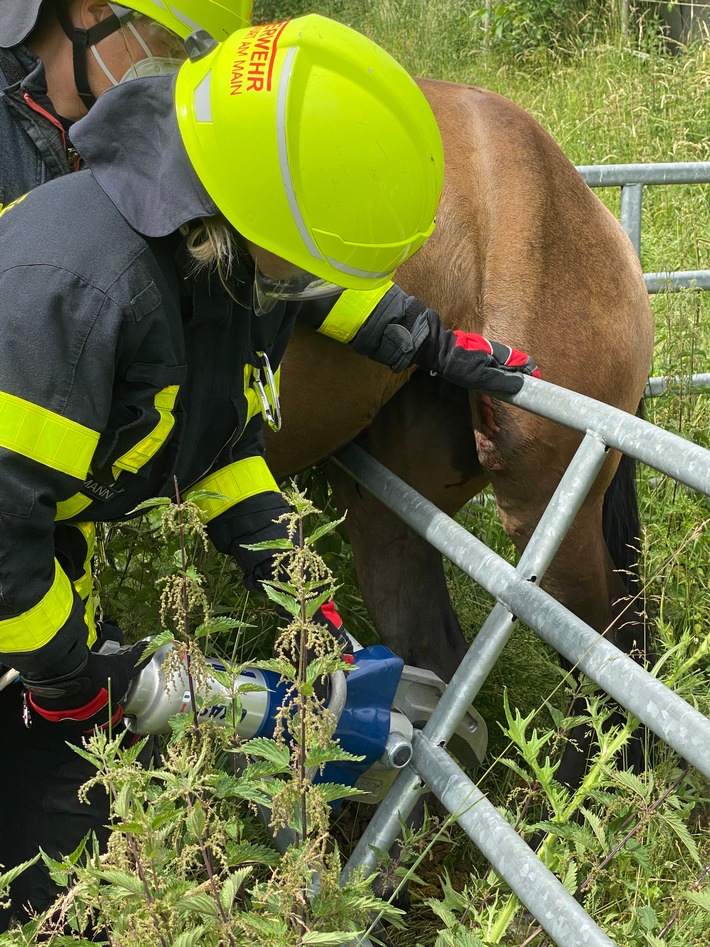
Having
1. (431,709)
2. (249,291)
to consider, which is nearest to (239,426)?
(249,291)

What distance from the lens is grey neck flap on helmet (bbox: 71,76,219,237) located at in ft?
5.30

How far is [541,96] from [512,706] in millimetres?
6222

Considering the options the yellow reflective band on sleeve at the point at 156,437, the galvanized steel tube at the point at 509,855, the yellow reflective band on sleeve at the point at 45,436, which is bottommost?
the galvanized steel tube at the point at 509,855

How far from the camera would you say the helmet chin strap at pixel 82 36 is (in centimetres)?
202

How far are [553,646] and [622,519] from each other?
137 centimetres

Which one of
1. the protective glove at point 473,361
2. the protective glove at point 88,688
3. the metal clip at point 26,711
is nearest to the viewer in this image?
the protective glove at point 88,688

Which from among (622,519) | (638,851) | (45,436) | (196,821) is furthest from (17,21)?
(622,519)

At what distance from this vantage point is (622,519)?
3.07 metres

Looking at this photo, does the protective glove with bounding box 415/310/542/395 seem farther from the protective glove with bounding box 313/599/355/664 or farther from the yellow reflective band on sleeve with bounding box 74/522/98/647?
the yellow reflective band on sleeve with bounding box 74/522/98/647

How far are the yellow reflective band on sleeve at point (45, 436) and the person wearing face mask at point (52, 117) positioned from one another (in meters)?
0.39

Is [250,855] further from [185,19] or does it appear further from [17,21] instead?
[17,21]

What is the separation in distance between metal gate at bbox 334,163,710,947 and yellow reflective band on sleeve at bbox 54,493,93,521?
0.77m

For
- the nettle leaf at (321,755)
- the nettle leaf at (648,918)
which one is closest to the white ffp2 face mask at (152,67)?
the nettle leaf at (321,755)

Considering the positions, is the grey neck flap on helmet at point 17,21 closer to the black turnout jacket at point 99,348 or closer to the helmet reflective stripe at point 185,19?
the helmet reflective stripe at point 185,19
